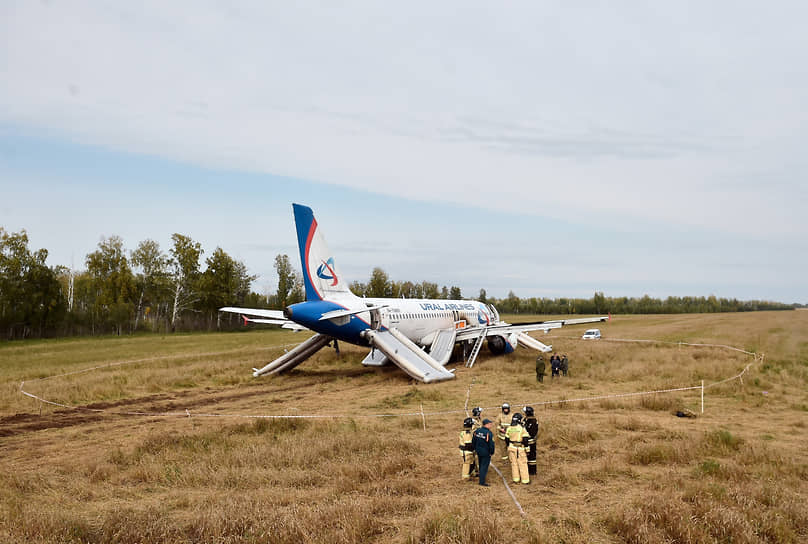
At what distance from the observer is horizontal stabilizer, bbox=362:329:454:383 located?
26.9 meters

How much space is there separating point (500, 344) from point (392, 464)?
28.3 metres

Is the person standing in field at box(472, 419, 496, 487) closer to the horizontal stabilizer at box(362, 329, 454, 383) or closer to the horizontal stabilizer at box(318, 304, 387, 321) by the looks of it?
the horizontal stabilizer at box(362, 329, 454, 383)

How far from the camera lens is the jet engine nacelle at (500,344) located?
1528 inches

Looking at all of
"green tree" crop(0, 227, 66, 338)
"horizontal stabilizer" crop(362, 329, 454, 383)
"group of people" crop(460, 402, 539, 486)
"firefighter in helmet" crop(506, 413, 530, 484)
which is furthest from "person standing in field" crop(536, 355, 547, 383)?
"green tree" crop(0, 227, 66, 338)

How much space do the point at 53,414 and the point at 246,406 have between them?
7.11 m

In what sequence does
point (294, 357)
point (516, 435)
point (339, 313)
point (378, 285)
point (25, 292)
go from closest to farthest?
point (516, 435), point (339, 313), point (294, 357), point (25, 292), point (378, 285)

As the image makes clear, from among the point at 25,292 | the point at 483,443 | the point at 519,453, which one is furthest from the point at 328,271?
the point at 25,292

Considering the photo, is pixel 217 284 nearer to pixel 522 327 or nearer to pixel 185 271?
pixel 185 271

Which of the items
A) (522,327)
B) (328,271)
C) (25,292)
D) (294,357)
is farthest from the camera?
(25,292)

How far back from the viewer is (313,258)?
2745 cm

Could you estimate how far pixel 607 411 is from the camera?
18.3m

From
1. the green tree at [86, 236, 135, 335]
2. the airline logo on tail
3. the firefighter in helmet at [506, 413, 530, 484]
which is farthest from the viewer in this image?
the green tree at [86, 236, 135, 335]

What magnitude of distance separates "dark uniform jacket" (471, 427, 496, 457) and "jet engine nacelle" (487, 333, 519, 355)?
2797 cm

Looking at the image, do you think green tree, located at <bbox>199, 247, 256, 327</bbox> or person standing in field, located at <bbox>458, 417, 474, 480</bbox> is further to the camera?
green tree, located at <bbox>199, 247, 256, 327</bbox>
